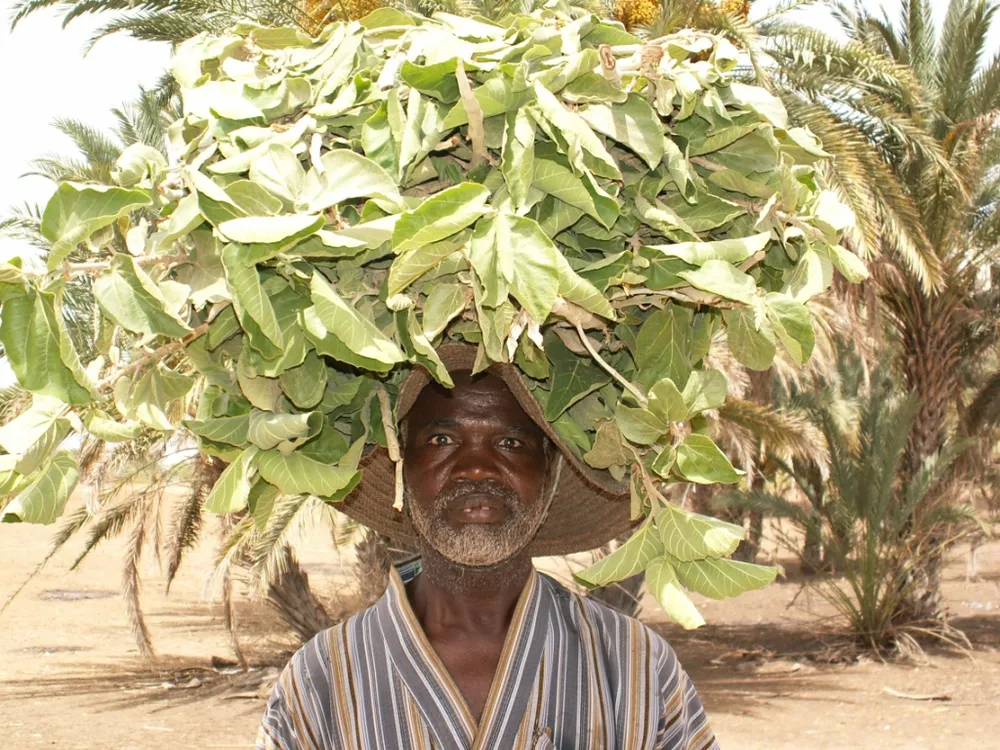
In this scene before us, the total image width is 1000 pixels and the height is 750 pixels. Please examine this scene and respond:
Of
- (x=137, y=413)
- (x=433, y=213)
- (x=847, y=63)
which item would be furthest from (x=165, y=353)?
(x=847, y=63)

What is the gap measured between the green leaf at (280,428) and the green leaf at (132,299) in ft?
0.79

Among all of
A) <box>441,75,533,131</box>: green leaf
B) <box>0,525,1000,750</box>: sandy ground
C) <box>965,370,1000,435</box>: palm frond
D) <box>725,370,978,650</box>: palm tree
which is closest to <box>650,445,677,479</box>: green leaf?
<box>441,75,533,131</box>: green leaf

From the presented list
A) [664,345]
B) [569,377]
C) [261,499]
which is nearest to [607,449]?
[569,377]

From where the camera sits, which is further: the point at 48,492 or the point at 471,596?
the point at 471,596

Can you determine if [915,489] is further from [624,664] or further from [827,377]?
[624,664]

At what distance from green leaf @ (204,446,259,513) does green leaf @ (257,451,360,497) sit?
18mm

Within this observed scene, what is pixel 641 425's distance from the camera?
176 centimetres

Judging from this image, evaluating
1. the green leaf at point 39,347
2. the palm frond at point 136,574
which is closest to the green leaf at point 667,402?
the green leaf at point 39,347

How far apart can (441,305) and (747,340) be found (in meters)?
0.53

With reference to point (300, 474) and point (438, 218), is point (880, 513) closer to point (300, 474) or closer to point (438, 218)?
point (300, 474)

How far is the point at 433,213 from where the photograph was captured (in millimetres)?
1396

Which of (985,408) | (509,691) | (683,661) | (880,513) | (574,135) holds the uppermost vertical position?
(574,135)

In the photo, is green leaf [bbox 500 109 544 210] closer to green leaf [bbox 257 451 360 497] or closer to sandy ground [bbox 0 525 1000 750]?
green leaf [bbox 257 451 360 497]

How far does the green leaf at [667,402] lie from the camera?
1.67 meters
